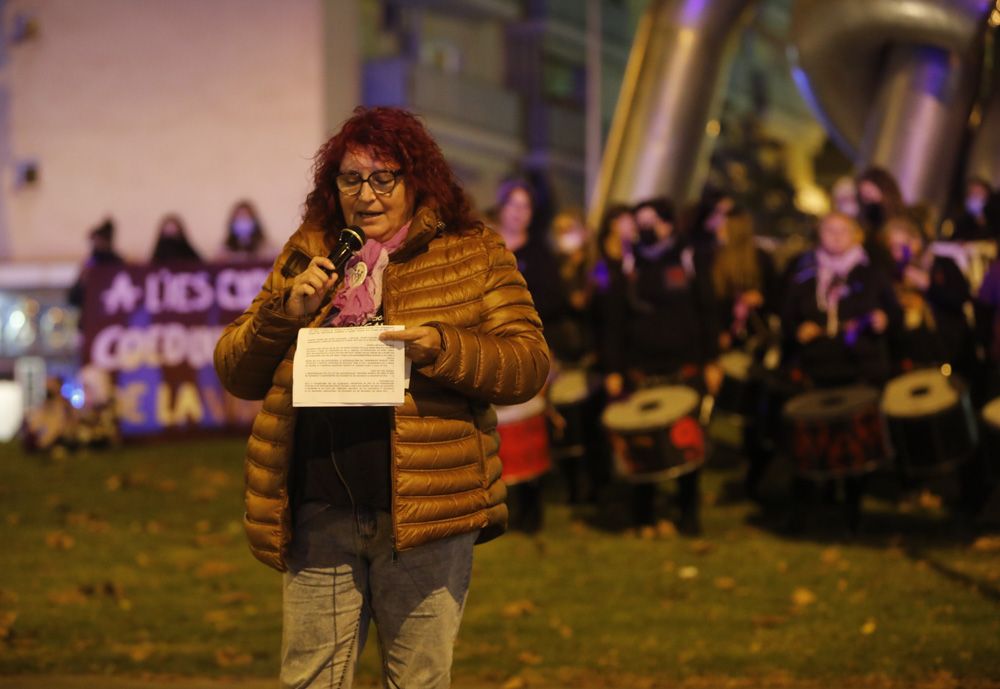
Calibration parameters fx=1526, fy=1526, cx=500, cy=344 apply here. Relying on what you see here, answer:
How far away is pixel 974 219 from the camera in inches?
446

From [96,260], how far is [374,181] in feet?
40.5

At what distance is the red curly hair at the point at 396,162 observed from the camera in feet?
13.2

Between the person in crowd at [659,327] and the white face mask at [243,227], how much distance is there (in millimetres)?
7033

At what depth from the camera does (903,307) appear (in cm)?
952

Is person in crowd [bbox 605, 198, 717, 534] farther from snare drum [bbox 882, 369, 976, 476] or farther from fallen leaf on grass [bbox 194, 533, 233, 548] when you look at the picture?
fallen leaf on grass [bbox 194, 533, 233, 548]

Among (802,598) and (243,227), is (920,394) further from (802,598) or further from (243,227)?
(243,227)

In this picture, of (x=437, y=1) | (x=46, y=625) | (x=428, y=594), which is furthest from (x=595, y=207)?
(x=437, y=1)

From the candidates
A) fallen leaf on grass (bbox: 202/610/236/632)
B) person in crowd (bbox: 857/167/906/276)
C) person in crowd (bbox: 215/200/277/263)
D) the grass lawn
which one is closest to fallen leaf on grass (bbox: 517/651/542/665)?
the grass lawn

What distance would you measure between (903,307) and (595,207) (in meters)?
7.17

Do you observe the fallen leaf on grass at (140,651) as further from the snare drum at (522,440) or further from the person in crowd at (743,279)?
the person in crowd at (743,279)

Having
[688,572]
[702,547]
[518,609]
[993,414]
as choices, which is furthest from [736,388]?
[518,609]

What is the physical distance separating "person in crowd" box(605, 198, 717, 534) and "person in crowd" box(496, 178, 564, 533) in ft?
1.51

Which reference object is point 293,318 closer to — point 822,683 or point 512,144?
point 822,683

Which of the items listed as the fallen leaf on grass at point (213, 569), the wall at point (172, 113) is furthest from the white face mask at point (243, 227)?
the fallen leaf on grass at point (213, 569)
